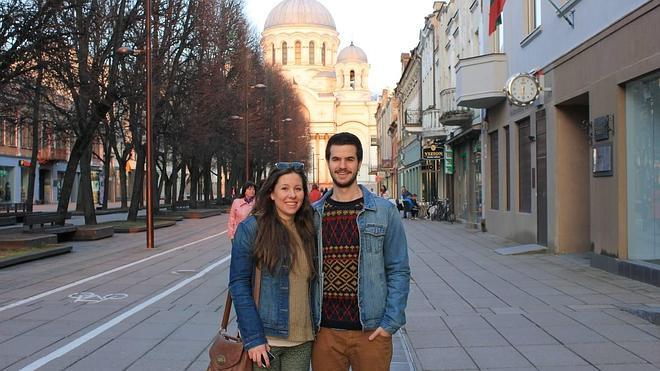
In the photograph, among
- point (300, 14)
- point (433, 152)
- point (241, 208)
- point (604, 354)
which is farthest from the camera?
point (300, 14)

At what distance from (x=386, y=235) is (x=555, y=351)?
3.74 metres

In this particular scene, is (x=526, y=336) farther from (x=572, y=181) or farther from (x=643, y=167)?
(x=572, y=181)

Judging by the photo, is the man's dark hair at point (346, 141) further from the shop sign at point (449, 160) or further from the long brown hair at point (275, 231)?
the shop sign at point (449, 160)

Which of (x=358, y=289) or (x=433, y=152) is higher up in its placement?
(x=433, y=152)

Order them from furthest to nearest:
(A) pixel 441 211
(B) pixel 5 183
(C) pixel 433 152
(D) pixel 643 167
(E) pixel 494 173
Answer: (B) pixel 5 183, (A) pixel 441 211, (C) pixel 433 152, (E) pixel 494 173, (D) pixel 643 167

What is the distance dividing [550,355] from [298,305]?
3.79 m

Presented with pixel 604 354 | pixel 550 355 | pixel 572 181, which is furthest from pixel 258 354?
pixel 572 181

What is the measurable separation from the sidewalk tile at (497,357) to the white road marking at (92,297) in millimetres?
5600

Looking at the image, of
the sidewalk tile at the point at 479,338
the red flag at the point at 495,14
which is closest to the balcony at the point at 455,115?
the red flag at the point at 495,14

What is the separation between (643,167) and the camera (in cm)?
1131

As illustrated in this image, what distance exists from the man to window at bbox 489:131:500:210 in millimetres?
18739

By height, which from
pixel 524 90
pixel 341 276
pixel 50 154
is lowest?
pixel 341 276

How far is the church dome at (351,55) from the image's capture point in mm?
126375

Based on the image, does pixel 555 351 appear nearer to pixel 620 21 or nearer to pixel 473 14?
pixel 620 21
